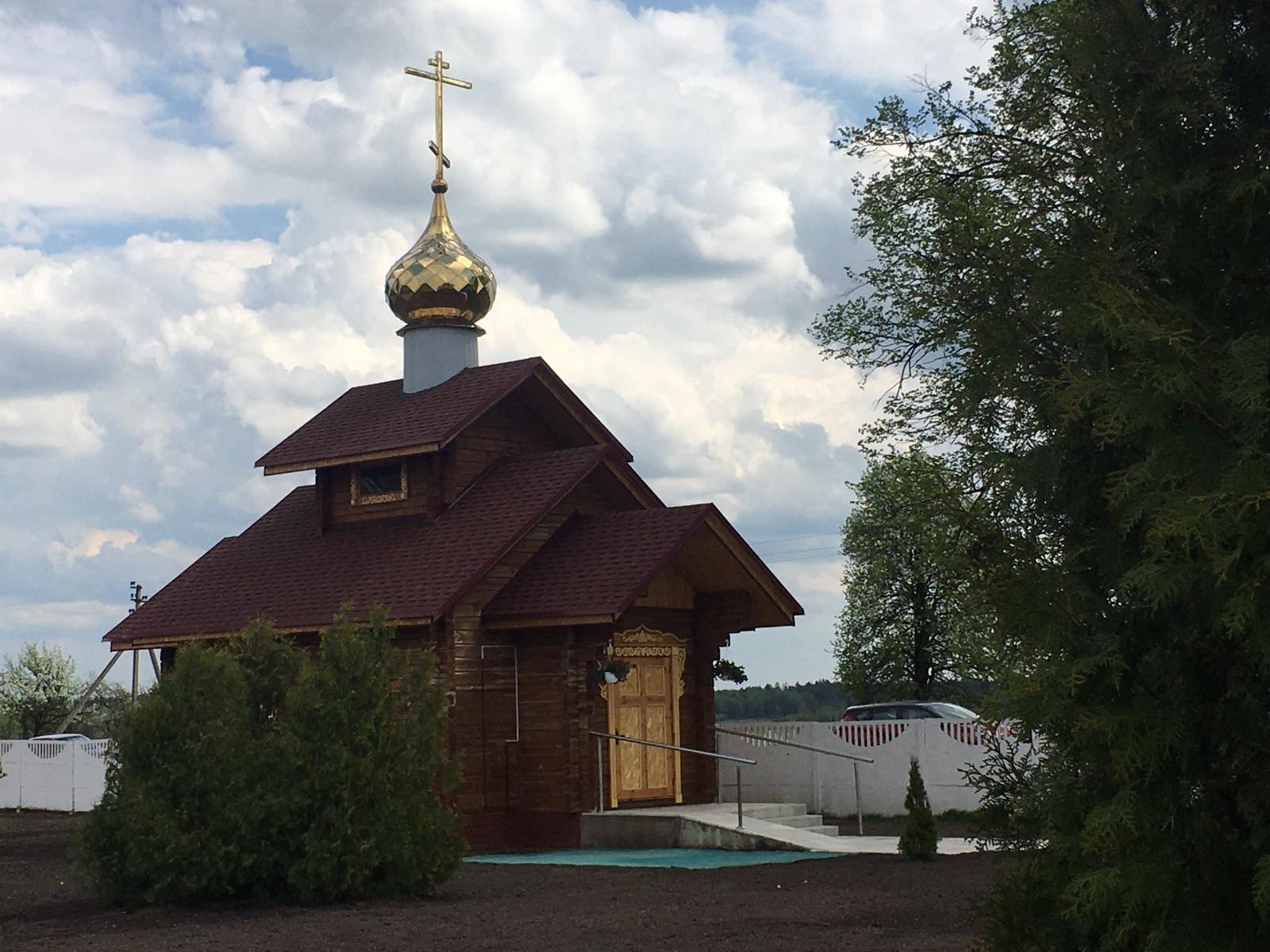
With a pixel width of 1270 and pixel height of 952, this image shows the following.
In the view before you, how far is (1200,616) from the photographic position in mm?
5090

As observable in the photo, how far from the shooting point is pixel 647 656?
20.9 meters

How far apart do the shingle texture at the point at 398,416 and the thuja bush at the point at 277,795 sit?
7.72 meters

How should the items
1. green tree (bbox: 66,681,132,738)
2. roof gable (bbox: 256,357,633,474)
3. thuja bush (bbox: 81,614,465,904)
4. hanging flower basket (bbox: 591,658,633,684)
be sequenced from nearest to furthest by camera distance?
1. thuja bush (bbox: 81,614,465,904)
2. hanging flower basket (bbox: 591,658,633,684)
3. roof gable (bbox: 256,357,633,474)
4. green tree (bbox: 66,681,132,738)

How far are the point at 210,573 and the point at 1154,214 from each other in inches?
801

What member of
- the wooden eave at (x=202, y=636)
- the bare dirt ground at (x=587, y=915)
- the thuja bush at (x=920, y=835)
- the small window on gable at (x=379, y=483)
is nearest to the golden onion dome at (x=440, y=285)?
the small window on gable at (x=379, y=483)

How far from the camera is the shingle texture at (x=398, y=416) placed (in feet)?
69.9

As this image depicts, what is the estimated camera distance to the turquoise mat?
663 inches

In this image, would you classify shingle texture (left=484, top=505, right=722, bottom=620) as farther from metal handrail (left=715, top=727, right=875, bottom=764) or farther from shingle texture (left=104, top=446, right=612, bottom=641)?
metal handrail (left=715, top=727, right=875, bottom=764)

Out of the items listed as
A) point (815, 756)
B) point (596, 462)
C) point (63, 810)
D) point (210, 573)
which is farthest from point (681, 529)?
point (63, 810)

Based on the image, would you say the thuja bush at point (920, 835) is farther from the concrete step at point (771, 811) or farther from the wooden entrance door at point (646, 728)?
the wooden entrance door at point (646, 728)

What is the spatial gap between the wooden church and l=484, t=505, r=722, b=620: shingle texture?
0.11 feet

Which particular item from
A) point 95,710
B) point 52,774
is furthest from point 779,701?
point 52,774

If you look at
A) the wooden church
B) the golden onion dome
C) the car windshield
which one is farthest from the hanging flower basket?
the car windshield

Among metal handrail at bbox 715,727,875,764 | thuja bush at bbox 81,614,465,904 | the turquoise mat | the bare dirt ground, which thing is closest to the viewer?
the bare dirt ground
